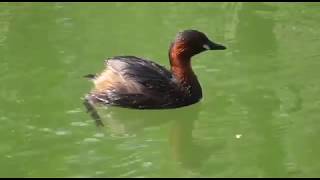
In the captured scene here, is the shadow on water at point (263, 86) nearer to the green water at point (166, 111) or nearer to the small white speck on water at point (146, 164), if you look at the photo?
the green water at point (166, 111)

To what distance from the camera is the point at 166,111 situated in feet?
29.1

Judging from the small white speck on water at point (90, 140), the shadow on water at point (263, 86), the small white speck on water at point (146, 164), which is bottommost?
the shadow on water at point (263, 86)

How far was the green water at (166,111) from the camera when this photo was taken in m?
7.50

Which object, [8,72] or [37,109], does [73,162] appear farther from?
[8,72]

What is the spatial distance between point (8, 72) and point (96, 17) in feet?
10.6

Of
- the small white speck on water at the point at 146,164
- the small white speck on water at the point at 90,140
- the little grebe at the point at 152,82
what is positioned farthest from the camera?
the little grebe at the point at 152,82

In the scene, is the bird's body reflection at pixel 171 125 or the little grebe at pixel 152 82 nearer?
the bird's body reflection at pixel 171 125

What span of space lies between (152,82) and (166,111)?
0.39 meters

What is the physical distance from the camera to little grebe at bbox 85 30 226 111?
880cm

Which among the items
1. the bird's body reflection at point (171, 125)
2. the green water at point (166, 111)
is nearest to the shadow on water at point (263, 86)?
the green water at point (166, 111)

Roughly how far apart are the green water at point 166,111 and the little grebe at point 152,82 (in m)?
0.13

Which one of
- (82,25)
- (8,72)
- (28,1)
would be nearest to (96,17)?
(82,25)

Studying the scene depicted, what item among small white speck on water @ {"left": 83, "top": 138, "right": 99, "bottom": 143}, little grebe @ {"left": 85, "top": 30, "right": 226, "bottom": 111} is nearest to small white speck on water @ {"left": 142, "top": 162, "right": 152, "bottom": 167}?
small white speck on water @ {"left": 83, "top": 138, "right": 99, "bottom": 143}

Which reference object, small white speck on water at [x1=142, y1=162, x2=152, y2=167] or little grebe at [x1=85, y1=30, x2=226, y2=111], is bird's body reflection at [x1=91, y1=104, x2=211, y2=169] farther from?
small white speck on water at [x1=142, y1=162, x2=152, y2=167]
